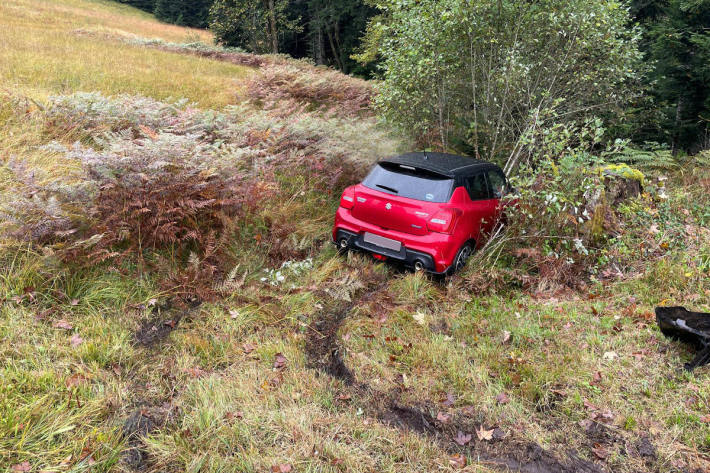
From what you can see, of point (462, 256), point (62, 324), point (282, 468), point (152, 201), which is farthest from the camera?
point (462, 256)

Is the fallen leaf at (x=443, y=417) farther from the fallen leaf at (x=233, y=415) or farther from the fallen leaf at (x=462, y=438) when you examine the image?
the fallen leaf at (x=233, y=415)

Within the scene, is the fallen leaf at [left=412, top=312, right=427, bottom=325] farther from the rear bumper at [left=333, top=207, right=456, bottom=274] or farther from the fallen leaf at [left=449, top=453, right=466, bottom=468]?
the fallen leaf at [left=449, top=453, right=466, bottom=468]

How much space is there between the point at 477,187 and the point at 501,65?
4.42 metres

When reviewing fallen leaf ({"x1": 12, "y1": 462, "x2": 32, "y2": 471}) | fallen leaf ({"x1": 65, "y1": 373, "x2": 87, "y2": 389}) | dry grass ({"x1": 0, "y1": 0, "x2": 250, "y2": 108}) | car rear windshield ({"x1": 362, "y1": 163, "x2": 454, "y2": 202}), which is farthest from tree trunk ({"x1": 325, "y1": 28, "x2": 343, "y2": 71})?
fallen leaf ({"x1": 12, "y1": 462, "x2": 32, "y2": 471})

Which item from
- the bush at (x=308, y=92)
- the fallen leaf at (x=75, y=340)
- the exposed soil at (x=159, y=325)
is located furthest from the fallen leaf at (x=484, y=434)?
the bush at (x=308, y=92)

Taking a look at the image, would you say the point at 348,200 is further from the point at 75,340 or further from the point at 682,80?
the point at 682,80

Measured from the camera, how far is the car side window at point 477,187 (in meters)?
6.45

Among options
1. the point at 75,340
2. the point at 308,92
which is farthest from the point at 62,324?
the point at 308,92

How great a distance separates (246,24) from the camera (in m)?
31.4

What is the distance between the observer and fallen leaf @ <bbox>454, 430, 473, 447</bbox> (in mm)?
3678

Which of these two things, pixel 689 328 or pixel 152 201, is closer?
pixel 689 328

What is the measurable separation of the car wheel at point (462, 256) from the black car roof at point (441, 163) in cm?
104

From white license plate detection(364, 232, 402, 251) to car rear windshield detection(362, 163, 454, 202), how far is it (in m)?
0.63

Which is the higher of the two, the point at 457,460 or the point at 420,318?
the point at 457,460
